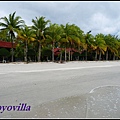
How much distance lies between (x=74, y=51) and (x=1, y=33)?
1735 centimetres

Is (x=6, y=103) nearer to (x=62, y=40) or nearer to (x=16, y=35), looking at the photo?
(x=16, y=35)

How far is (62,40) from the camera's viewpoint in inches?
1093

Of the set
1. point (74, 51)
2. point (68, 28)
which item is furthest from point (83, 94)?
point (74, 51)

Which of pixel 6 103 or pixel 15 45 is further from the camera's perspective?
pixel 15 45

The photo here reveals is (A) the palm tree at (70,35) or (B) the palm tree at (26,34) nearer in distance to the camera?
(B) the palm tree at (26,34)

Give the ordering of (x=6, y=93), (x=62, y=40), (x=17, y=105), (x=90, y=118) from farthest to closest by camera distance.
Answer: (x=62, y=40), (x=6, y=93), (x=17, y=105), (x=90, y=118)

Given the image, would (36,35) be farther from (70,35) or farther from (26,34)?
(70,35)

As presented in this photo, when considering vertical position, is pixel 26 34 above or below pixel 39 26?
below

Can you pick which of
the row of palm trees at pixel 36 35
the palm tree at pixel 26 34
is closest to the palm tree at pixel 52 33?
the row of palm trees at pixel 36 35

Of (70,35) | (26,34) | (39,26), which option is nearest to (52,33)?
(39,26)

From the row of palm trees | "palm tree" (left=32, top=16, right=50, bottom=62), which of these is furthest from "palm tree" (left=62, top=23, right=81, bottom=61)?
"palm tree" (left=32, top=16, right=50, bottom=62)

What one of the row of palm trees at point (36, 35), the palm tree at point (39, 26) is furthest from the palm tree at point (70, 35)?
the palm tree at point (39, 26)

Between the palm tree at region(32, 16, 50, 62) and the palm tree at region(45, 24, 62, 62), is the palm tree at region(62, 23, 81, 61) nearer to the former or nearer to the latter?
the palm tree at region(45, 24, 62, 62)

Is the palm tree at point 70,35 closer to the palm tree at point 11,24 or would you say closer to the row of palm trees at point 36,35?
the row of palm trees at point 36,35
